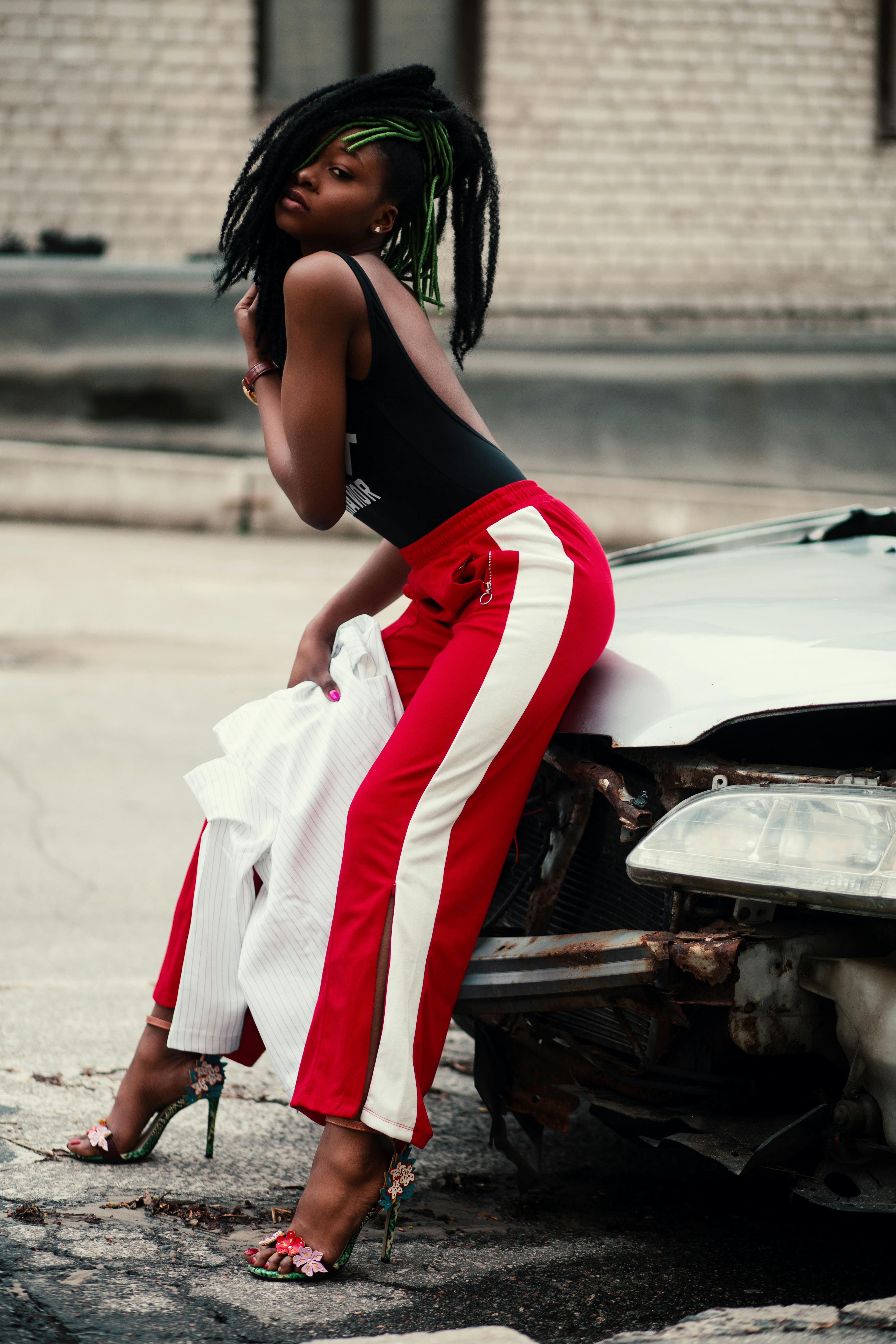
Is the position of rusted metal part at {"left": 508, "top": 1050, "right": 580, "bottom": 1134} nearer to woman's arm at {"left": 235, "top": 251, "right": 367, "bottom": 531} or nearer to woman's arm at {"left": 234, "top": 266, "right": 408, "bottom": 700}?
woman's arm at {"left": 234, "top": 266, "right": 408, "bottom": 700}

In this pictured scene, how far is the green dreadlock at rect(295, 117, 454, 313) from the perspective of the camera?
2471 millimetres

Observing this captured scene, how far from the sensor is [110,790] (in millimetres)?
5547

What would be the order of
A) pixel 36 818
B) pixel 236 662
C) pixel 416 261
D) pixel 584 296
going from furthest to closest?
pixel 584 296
pixel 236 662
pixel 36 818
pixel 416 261

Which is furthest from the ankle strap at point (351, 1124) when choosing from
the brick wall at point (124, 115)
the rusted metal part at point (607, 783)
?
the brick wall at point (124, 115)

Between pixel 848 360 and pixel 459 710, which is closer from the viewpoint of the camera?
pixel 459 710

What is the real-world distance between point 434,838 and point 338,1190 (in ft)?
1.83

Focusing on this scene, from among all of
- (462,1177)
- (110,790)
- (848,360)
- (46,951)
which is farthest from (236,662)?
(848,360)

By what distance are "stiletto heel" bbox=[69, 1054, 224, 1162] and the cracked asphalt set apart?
0.09ft

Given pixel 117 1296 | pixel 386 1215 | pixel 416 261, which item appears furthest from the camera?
pixel 416 261

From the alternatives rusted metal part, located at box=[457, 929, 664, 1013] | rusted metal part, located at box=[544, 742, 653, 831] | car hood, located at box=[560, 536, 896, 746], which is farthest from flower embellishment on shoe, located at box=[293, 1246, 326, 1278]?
car hood, located at box=[560, 536, 896, 746]

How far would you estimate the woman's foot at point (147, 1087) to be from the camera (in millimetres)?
2682

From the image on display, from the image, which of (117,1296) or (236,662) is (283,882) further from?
(236,662)

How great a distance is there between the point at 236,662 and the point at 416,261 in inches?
199

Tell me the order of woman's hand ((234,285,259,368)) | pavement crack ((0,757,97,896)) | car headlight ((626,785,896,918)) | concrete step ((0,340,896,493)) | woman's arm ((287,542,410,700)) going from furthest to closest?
1. concrete step ((0,340,896,493))
2. pavement crack ((0,757,97,896))
3. woman's arm ((287,542,410,700))
4. woman's hand ((234,285,259,368))
5. car headlight ((626,785,896,918))
